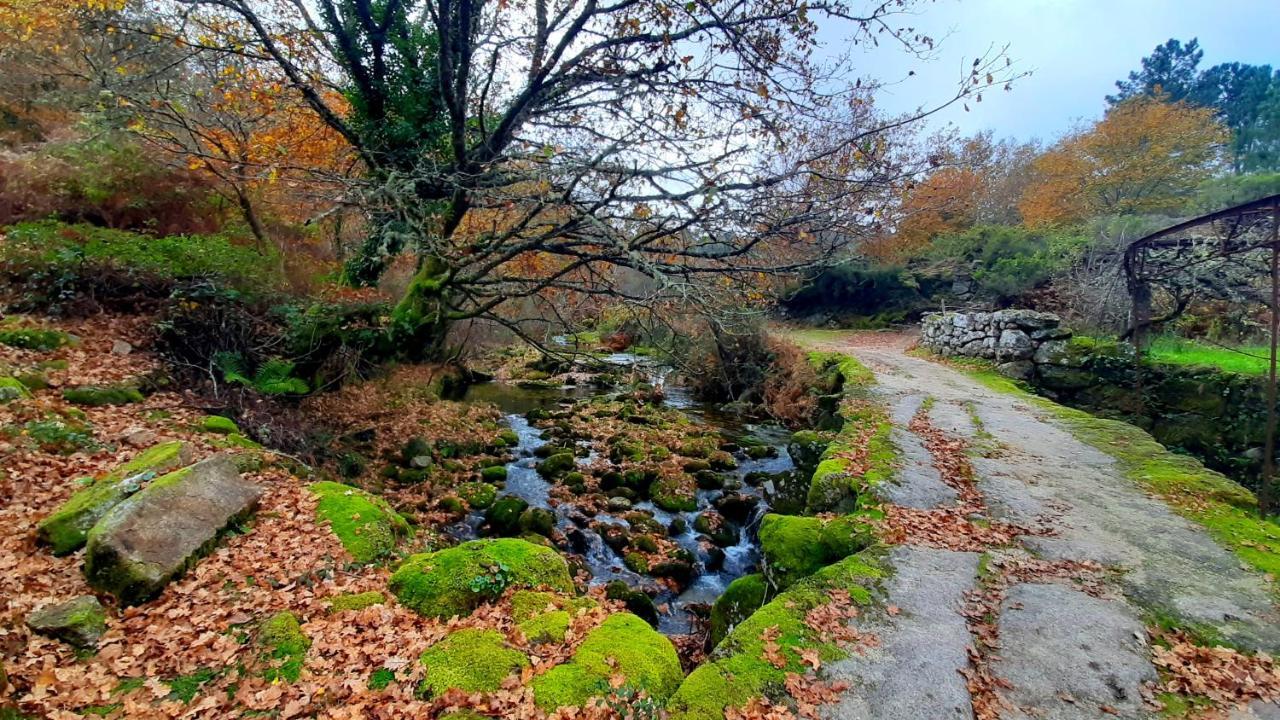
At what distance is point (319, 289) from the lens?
1002 cm

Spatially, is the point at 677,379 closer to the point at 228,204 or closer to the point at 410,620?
the point at 228,204

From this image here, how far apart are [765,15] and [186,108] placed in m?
11.5

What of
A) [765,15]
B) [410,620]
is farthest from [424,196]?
[410,620]

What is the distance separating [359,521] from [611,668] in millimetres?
3042

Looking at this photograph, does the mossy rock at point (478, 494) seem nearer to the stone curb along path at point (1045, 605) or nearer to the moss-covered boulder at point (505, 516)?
the moss-covered boulder at point (505, 516)

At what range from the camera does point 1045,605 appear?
158 inches

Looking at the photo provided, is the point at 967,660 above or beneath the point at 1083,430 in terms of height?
beneath

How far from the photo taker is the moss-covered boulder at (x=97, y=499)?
3865 mm

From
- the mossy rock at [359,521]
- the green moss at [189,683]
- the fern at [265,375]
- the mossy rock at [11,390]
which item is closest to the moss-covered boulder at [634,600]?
the mossy rock at [359,521]

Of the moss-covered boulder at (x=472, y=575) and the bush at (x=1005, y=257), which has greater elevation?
the bush at (x=1005, y=257)

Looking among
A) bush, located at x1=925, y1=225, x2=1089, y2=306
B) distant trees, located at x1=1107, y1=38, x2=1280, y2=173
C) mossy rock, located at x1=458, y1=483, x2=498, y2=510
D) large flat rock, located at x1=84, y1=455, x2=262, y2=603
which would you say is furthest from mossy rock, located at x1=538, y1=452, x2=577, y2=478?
distant trees, located at x1=1107, y1=38, x2=1280, y2=173

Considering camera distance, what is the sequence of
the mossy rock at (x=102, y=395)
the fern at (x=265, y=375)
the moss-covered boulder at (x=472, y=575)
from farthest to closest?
the fern at (x=265, y=375), the mossy rock at (x=102, y=395), the moss-covered boulder at (x=472, y=575)

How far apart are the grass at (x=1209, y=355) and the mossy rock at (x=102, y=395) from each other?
56.0ft

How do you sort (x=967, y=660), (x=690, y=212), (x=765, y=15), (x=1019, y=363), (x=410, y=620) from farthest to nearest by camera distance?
1. (x=1019, y=363)
2. (x=690, y=212)
3. (x=765, y=15)
4. (x=410, y=620)
5. (x=967, y=660)
